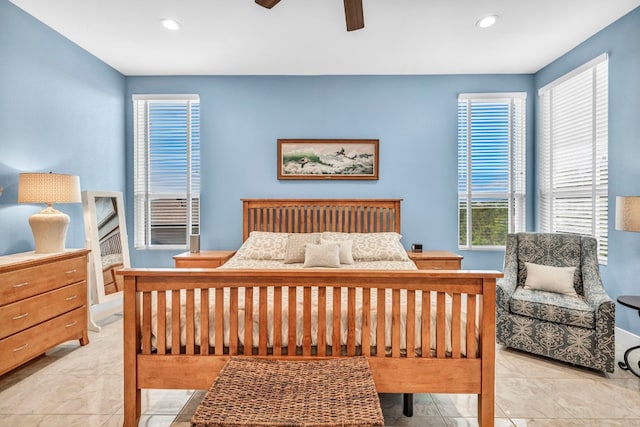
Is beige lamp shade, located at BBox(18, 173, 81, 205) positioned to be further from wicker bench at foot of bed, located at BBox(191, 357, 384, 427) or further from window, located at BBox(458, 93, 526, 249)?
window, located at BBox(458, 93, 526, 249)

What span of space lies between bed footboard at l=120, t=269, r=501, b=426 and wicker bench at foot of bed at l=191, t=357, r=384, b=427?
130 millimetres

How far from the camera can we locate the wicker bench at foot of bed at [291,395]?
1.29m

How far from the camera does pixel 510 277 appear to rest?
2.98 meters

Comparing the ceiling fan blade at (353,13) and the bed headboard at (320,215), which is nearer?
the ceiling fan blade at (353,13)

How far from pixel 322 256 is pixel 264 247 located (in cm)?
71

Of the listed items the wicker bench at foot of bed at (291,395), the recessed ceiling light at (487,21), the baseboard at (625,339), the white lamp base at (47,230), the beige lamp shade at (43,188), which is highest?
the recessed ceiling light at (487,21)

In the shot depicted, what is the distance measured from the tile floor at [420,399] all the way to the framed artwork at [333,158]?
2482 millimetres

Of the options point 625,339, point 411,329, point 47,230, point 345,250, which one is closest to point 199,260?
point 47,230

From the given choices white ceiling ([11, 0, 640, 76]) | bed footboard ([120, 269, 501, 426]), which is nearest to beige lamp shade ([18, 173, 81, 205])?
white ceiling ([11, 0, 640, 76])

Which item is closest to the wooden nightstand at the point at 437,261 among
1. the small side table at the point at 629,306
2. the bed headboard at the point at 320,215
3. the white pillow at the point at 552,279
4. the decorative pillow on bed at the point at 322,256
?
the bed headboard at the point at 320,215

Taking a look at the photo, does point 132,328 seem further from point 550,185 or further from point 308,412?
point 550,185

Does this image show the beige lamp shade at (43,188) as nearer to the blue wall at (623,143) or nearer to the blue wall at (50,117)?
the blue wall at (50,117)

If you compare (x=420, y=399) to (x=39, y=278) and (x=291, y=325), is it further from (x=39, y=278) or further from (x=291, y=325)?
(x=39, y=278)

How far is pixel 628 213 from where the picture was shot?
7.77 ft
